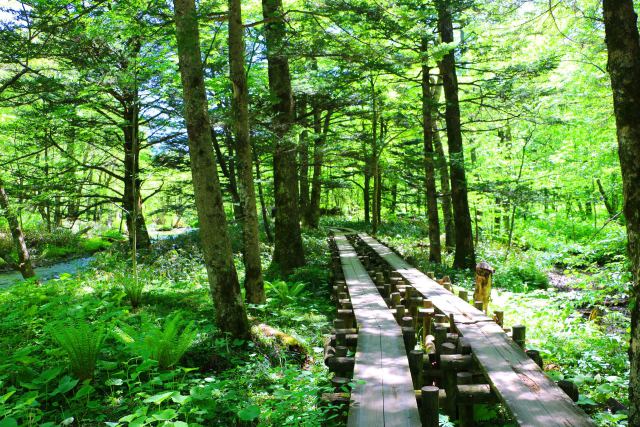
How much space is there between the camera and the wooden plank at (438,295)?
563cm

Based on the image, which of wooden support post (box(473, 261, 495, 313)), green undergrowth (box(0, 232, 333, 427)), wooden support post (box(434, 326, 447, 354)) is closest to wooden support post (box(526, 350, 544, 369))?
wooden support post (box(434, 326, 447, 354))

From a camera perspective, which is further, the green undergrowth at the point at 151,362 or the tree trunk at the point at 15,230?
the tree trunk at the point at 15,230

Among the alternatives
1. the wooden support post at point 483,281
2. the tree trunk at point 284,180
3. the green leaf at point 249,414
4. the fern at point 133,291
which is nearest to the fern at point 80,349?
the green leaf at point 249,414

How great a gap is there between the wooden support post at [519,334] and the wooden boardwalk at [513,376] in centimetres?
7

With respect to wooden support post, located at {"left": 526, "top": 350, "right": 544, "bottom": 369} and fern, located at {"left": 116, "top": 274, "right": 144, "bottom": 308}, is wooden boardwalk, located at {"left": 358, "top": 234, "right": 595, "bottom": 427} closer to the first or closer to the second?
wooden support post, located at {"left": 526, "top": 350, "right": 544, "bottom": 369}

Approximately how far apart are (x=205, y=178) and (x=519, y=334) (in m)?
4.20

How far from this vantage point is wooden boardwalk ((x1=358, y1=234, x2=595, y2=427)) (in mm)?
3008

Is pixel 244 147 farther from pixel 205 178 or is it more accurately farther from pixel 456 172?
pixel 456 172

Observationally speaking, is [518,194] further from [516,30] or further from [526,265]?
[516,30]

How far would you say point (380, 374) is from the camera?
12.5ft

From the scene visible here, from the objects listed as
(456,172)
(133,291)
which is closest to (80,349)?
(133,291)

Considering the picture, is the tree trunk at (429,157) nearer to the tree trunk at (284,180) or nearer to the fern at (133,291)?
the tree trunk at (284,180)

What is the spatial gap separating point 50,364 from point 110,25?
6.97 m

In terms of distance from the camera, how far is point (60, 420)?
11.9 ft
